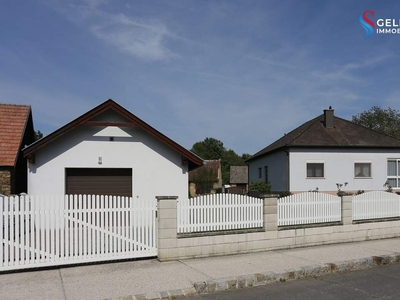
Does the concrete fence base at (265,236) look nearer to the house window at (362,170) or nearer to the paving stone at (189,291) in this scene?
the paving stone at (189,291)

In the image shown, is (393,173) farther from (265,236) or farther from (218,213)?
(218,213)

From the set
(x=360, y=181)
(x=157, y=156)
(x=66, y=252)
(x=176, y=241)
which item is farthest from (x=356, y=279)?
(x=360, y=181)

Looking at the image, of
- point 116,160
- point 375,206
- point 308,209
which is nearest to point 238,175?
point 116,160

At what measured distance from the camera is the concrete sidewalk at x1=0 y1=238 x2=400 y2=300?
19.6ft

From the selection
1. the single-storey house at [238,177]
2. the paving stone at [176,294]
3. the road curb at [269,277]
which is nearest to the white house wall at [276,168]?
the road curb at [269,277]

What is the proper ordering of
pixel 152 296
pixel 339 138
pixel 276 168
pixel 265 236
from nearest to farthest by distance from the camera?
pixel 152 296, pixel 265 236, pixel 339 138, pixel 276 168

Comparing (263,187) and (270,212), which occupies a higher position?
(270,212)

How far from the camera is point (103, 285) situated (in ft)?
20.7

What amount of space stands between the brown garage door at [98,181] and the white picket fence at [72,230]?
4043 millimetres

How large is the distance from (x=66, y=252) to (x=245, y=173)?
4485 cm

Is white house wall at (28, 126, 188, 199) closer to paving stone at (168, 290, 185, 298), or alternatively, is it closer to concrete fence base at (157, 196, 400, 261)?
concrete fence base at (157, 196, 400, 261)

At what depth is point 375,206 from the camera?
11250mm

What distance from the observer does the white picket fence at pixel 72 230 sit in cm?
712

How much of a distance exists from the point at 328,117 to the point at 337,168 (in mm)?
3859
